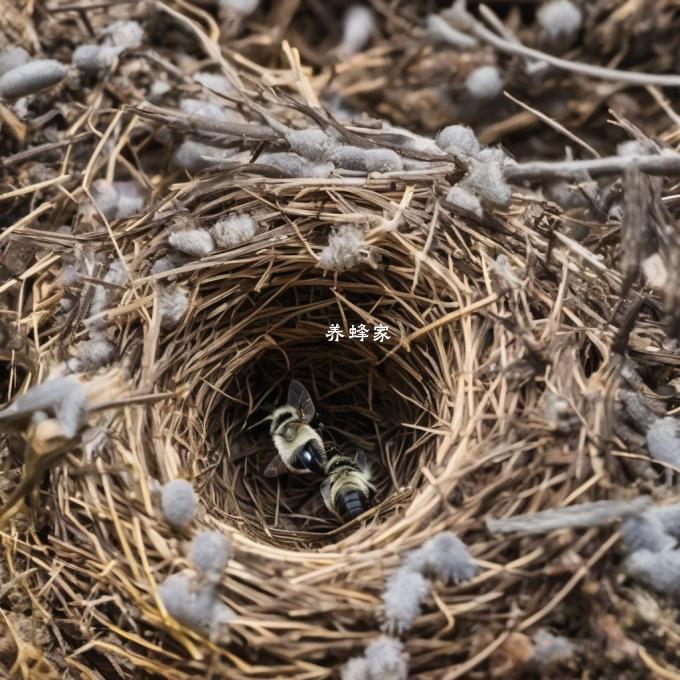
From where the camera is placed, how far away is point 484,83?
7.59ft

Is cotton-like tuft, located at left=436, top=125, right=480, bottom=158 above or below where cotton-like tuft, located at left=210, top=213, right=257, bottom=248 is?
above

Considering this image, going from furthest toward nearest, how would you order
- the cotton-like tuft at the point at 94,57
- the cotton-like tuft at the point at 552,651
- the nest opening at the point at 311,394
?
the cotton-like tuft at the point at 94,57
the nest opening at the point at 311,394
the cotton-like tuft at the point at 552,651

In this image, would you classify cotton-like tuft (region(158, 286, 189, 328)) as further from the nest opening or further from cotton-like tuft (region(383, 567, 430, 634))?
cotton-like tuft (region(383, 567, 430, 634))

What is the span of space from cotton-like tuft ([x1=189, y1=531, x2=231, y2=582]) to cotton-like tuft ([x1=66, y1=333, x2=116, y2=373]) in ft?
1.35

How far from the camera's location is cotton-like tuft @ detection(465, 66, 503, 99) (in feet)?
7.59

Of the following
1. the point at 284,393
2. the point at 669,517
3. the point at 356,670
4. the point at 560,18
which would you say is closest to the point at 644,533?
the point at 669,517

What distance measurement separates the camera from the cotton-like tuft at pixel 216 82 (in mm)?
2105

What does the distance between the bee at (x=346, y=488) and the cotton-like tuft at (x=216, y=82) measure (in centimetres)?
89

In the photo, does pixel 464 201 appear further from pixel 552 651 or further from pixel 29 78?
pixel 29 78

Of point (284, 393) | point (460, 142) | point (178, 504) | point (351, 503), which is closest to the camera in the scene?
point (178, 504)

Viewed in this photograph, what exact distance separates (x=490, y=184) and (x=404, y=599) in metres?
0.78

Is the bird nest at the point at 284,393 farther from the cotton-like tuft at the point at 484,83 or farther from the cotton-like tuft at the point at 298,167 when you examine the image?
the cotton-like tuft at the point at 484,83

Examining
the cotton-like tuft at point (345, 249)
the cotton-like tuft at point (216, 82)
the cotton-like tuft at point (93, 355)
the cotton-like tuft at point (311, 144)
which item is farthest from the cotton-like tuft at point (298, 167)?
the cotton-like tuft at point (93, 355)

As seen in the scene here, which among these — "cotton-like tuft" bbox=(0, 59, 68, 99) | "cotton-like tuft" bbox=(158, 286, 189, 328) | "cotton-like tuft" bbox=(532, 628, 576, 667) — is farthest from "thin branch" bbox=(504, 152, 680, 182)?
"cotton-like tuft" bbox=(0, 59, 68, 99)
